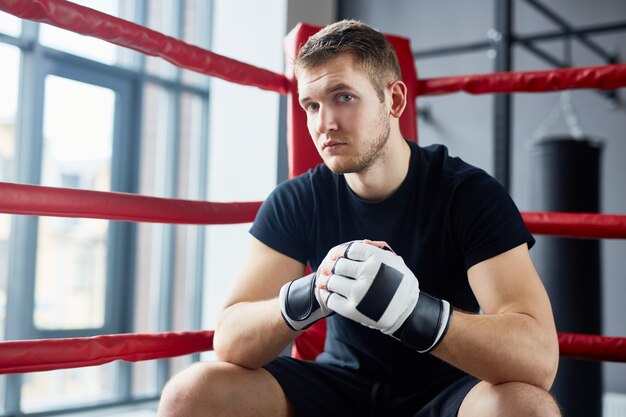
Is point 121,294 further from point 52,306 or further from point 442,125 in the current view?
point 442,125

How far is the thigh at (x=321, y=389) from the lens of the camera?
132 centimetres

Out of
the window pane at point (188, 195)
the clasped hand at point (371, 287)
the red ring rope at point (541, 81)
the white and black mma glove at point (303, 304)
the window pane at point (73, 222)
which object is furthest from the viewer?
the window pane at point (188, 195)

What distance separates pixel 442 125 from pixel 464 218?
3507mm

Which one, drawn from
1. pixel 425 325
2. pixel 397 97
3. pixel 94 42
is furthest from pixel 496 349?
pixel 94 42

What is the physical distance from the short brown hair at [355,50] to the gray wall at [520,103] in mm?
2646

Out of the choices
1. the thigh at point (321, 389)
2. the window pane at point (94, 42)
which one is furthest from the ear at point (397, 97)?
the window pane at point (94, 42)

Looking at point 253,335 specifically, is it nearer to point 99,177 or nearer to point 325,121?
point 325,121

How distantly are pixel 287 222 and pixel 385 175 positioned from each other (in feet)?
0.73

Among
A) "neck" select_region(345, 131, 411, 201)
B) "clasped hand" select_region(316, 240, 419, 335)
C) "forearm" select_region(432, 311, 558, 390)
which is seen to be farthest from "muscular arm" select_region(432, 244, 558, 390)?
"neck" select_region(345, 131, 411, 201)

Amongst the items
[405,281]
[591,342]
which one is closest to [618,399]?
[591,342]

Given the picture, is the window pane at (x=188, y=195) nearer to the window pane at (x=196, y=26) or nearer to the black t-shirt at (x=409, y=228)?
the window pane at (x=196, y=26)

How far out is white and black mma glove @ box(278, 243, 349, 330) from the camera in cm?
115

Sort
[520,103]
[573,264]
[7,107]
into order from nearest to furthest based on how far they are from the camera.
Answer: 1. [573,264]
2. [7,107]
3. [520,103]

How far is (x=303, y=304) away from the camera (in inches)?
45.8
